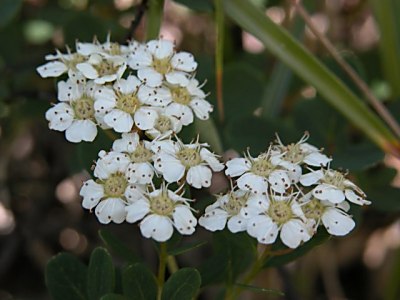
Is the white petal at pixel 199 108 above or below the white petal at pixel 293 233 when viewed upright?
above

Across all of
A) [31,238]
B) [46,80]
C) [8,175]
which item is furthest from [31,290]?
[46,80]

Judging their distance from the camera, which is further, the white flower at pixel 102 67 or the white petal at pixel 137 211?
the white flower at pixel 102 67

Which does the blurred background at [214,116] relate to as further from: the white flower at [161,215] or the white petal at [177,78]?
the white flower at [161,215]

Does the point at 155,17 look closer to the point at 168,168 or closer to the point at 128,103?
the point at 128,103

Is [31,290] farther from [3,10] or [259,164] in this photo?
[259,164]

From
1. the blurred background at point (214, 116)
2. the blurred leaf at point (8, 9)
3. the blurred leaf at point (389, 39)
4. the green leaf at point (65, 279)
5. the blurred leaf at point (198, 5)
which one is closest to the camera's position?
the green leaf at point (65, 279)

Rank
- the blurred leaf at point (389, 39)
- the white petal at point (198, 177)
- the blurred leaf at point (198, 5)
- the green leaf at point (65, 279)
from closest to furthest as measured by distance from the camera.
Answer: the white petal at point (198, 177)
the green leaf at point (65, 279)
the blurred leaf at point (198, 5)
the blurred leaf at point (389, 39)

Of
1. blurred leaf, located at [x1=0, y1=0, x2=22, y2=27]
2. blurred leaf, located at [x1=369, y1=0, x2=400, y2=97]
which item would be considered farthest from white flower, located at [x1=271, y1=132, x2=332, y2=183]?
blurred leaf, located at [x1=369, y1=0, x2=400, y2=97]

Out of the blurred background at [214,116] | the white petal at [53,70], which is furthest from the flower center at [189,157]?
the blurred background at [214,116]
